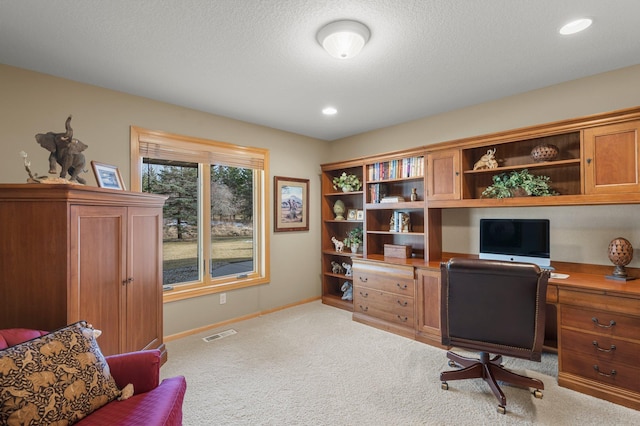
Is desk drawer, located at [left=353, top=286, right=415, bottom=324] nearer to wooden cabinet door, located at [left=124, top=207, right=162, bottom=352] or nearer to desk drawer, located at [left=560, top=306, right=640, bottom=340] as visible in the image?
desk drawer, located at [left=560, top=306, right=640, bottom=340]

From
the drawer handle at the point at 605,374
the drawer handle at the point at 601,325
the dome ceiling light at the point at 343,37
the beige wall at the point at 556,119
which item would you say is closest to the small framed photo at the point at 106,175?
the dome ceiling light at the point at 343,37

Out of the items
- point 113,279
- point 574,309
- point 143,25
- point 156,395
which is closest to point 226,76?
point 143,25

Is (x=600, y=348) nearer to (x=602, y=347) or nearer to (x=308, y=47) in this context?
(x=602, y=347)

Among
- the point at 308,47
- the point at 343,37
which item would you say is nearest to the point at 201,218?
the point at 308,47

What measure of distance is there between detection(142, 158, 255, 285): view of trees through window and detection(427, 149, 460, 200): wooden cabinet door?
7.67 feet

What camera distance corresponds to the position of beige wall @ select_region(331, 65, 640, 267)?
2.51 m

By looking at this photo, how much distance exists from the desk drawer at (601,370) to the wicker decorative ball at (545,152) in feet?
5.40

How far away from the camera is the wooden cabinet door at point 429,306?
10.1 feet

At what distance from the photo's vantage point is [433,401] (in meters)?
2.15

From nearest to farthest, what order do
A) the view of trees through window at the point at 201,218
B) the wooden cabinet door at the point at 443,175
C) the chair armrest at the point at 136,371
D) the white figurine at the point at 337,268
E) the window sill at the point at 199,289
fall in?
the chair armrest at the point at 136,371, the wooden cabinet door at the point at 443,175, the window sill at the point at 199,289, the view of trees through window at the point at 201,218, the white figurine at the point at 337,268

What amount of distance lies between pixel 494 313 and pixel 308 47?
7.60ft

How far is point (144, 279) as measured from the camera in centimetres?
258

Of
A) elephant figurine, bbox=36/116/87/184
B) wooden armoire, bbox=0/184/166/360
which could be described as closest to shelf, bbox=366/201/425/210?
wooden armoire, bbox=0/184/166/360

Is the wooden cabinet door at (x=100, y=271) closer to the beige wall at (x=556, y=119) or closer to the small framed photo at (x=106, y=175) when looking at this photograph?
the small framed photo at (x=106, y=175)
